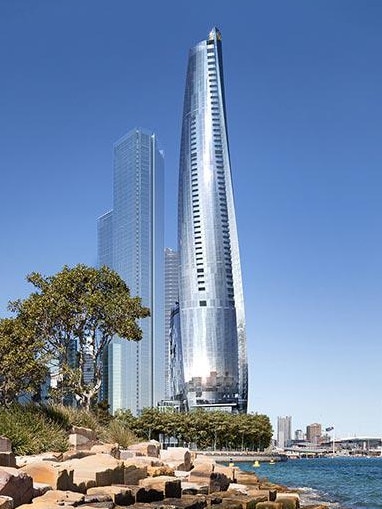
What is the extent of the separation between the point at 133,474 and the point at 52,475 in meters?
4.67

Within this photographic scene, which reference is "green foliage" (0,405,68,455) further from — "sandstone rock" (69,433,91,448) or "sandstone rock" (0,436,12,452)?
"sandstone rock" (0,436,12,452)

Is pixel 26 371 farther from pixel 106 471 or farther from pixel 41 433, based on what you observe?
pixel 106 471

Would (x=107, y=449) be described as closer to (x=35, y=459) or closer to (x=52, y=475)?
(x=35, y=459)

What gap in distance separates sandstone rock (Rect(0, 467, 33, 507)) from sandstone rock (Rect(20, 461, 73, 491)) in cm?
151

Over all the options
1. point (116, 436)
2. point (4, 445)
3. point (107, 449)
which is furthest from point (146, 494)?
point (116, 436)

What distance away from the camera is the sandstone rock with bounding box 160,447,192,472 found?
1195 inches

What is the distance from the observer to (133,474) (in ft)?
73.7

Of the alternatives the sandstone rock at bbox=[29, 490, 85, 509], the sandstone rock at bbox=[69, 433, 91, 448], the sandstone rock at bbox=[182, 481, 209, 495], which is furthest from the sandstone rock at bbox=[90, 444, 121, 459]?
the sandstone rock at bbox=[29, 490, 85, 509]

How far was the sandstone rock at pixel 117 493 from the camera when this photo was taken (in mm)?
18047

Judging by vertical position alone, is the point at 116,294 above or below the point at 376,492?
above

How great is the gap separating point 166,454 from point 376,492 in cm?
1952

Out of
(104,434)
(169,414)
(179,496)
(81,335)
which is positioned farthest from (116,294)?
(169,414)

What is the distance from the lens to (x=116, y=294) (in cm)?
5184

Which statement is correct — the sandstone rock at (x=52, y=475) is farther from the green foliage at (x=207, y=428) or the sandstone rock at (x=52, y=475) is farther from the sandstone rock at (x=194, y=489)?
the green foliage at (x=207, y=428)
